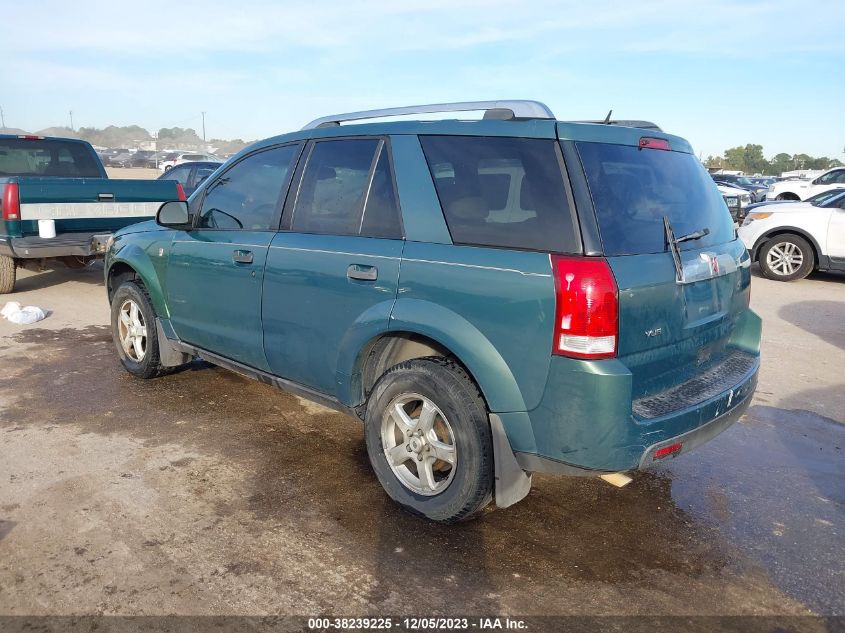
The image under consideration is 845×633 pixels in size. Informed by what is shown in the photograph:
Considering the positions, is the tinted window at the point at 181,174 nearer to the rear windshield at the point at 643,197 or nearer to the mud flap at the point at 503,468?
the rear windshield at the point at 643,197

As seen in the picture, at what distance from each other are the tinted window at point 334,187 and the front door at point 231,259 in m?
0.20

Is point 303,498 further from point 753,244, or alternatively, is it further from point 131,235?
point 753,244

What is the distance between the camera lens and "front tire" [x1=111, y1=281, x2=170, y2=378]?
5.01 metres

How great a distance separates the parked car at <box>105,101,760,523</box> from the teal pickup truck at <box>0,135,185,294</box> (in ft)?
15.3

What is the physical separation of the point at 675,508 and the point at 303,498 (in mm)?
1910

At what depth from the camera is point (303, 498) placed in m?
3.51

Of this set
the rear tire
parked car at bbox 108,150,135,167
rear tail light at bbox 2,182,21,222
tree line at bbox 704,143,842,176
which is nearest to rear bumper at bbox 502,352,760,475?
rear tail light at bbox 2,182,21,222

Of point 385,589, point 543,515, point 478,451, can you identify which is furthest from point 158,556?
point 543,515

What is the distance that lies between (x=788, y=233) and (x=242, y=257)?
965 cm

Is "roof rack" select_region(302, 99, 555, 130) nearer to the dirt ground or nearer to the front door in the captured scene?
the front door

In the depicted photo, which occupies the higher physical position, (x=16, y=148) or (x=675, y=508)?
(x=16, y=148)

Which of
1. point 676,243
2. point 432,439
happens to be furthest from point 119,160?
point 676,243

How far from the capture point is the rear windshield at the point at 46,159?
8891mm

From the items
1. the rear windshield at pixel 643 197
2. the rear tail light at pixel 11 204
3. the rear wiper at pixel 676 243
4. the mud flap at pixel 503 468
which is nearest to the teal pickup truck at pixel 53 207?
the rear tail light at pixel 11 204
